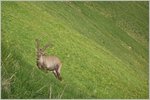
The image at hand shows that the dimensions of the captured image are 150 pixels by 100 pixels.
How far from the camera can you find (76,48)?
19.5 meters

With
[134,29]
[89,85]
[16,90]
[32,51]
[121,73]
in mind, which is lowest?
[134,29]

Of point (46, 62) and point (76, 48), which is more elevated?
point (46, 62)

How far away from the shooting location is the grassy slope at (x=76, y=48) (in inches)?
161

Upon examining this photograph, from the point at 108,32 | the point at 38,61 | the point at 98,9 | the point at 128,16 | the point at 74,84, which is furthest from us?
the point at 128,16

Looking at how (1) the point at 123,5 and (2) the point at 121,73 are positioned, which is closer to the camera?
(2) the point at 121,73

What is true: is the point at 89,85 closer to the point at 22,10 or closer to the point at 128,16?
the point at 22,10

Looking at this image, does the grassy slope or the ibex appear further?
the ibex

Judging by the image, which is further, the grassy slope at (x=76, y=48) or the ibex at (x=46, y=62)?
the ibex at (x=46, y=62)

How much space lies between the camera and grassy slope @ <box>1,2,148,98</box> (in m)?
4.09

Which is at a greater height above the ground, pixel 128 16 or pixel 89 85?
pixel 89 85

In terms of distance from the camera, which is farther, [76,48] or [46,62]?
[76,48]

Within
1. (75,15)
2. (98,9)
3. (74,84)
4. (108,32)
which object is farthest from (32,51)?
(98,9)

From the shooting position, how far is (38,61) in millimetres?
11555

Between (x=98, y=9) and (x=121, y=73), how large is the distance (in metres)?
23.6
